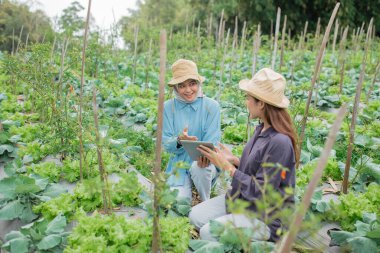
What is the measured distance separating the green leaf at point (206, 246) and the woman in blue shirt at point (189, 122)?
0.72 m

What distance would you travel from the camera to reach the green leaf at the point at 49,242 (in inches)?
94.6

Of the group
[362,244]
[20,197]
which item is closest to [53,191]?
[20,197]

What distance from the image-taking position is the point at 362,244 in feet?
8.14

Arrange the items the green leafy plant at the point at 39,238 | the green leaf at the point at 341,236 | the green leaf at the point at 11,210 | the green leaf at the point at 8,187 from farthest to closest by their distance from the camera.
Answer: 1. the green leaf at the point at 8,187
2. the green leaf at the point at 11,210
3. the green leaf at the point at 341,236
4. the green leafy plant at the point at 39,238

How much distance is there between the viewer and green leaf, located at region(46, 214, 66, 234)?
2.55 m

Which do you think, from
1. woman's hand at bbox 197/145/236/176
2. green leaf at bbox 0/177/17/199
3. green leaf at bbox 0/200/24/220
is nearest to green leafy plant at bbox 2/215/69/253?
green leaf at bbox 0/200/24/220

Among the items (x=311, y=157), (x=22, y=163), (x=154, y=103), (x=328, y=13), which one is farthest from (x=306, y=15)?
(x=22, y=163)

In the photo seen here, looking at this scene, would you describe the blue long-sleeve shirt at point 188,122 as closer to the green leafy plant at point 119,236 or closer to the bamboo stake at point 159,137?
the green leafy plant at point 119,236

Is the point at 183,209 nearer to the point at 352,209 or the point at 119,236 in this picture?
the point at 119,236

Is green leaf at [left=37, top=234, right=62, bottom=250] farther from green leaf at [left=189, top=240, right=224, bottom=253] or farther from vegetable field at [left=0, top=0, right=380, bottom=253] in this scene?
→ green leaf at [left=189, top=240, right=224, bottom=253]

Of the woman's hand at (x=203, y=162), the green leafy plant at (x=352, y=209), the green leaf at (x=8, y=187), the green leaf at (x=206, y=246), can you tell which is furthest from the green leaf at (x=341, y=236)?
the green leaf at (x=8, y=187)

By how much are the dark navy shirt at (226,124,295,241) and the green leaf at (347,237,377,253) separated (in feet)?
1.46

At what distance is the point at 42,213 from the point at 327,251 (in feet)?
6.46

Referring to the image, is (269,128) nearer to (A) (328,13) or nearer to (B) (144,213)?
(B) (144,213)
